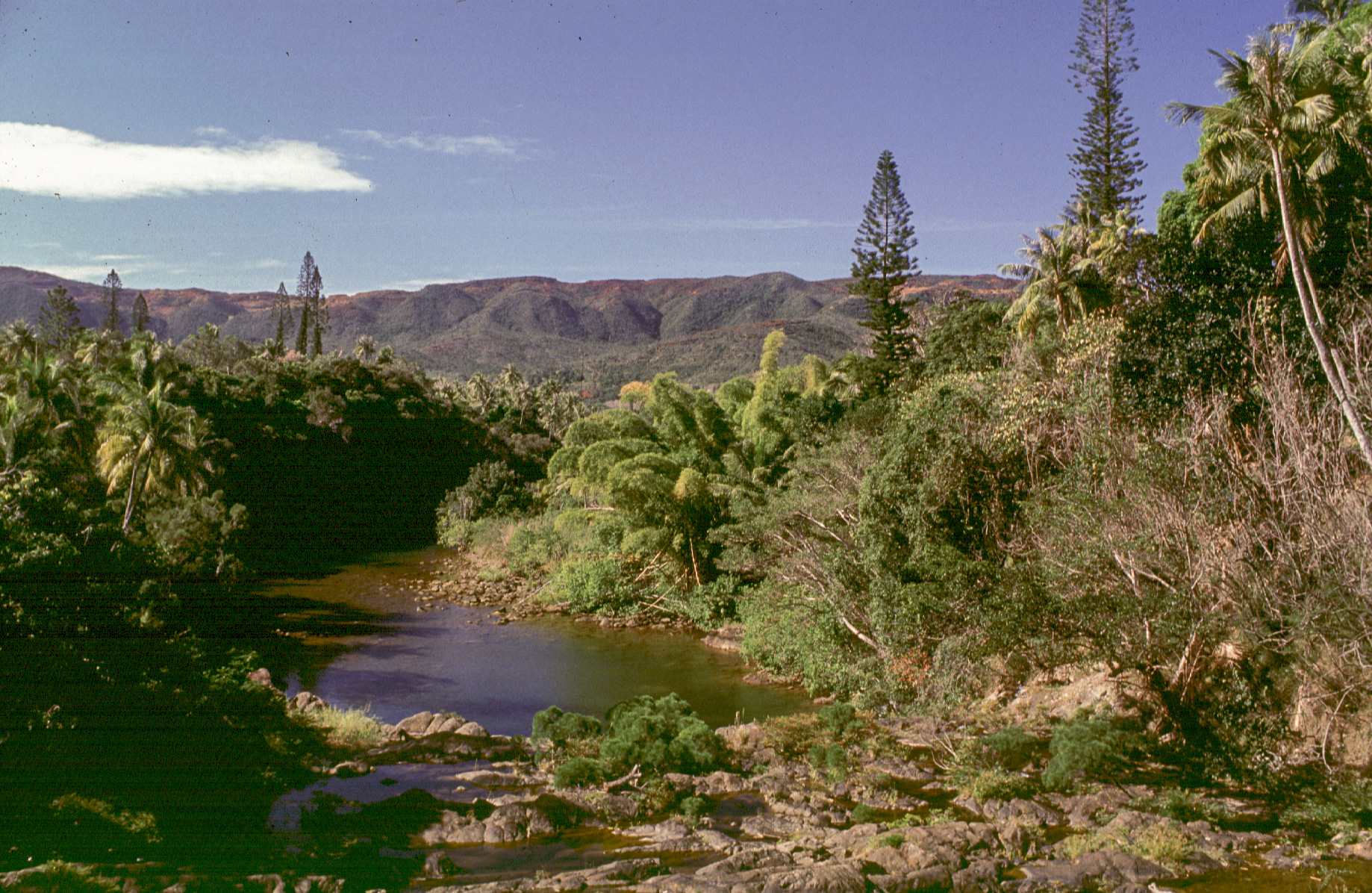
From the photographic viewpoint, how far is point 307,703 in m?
15.0

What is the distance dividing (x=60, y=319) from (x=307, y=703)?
1614 inches

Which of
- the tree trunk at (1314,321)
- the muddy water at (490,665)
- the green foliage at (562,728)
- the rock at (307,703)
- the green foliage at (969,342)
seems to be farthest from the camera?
the green foliage at (969,342)

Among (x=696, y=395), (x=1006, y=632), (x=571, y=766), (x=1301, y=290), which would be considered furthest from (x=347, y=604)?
(x=1301, y=290)

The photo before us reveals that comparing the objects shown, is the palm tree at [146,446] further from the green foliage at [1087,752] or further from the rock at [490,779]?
the green foliage at [1087,752]

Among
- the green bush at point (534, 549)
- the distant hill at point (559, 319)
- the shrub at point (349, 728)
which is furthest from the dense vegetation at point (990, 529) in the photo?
the distant hill at point (559, 319)

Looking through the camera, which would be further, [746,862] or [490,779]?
[490,779]

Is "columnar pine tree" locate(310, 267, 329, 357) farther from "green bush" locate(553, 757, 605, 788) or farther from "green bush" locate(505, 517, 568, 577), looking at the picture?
"green bush" locate(553, 757, 605, 788)

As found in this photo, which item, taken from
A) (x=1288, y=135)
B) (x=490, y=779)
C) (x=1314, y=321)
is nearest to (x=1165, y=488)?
(x=1314, y=321)

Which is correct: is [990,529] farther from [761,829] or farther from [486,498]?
[486,498]

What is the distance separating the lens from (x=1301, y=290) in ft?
38.6

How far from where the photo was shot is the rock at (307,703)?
1455cm

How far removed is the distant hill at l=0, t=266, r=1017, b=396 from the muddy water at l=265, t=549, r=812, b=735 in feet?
166

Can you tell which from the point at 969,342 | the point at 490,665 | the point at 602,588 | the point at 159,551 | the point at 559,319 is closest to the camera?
the point at 159,551

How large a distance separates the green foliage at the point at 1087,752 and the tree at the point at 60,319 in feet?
152
